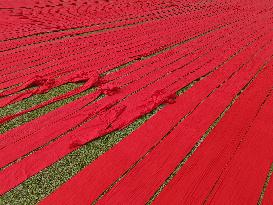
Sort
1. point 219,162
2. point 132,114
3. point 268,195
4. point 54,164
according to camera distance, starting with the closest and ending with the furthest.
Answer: point 268,195, point 54,164, point 219,162, point 132,114

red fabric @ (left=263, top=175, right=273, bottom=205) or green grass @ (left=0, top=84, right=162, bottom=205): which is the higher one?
red fabric @ (left=263, top=175, right=273, bottom=205)

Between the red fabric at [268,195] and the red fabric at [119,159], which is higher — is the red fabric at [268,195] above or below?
above

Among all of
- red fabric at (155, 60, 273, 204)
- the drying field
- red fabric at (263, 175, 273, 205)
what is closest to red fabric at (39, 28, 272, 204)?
the drying field

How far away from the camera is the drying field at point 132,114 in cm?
201

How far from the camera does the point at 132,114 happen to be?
2760 mm

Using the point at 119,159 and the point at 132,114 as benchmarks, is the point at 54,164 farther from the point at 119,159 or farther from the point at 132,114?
the point at 132,114

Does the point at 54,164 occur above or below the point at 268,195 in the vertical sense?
below

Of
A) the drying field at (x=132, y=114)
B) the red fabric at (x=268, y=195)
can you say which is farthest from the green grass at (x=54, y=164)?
the red fabric at (x=268, y=195)

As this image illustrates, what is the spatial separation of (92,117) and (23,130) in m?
0.55

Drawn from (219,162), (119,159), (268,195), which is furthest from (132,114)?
(268,195)

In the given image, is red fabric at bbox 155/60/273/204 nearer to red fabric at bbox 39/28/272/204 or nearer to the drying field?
the drying field

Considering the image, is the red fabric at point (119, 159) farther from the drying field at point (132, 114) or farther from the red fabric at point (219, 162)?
the red fabric at point (219, 162)

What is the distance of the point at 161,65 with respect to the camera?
3807 millimetres

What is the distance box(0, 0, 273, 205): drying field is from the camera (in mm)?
2012
